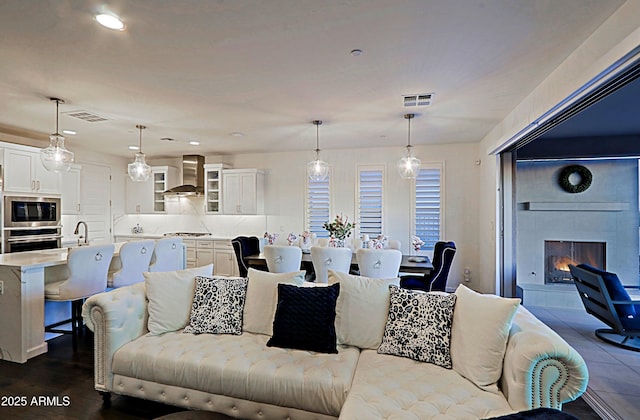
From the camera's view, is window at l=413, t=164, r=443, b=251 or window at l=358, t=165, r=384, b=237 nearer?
window at l=413, t=164, r=443, b=251

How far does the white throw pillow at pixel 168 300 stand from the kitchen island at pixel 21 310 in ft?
4.82

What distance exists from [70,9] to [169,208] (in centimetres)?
575

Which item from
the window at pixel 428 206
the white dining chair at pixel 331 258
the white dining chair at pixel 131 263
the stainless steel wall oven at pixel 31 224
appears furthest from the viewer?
the window at pixel 428 206

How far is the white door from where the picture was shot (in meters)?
6.34

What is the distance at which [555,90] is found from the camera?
266 cm

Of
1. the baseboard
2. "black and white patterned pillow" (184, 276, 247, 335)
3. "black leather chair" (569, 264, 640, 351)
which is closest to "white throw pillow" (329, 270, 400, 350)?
"black and white patterned pillow" (184, 276, 247, 335)

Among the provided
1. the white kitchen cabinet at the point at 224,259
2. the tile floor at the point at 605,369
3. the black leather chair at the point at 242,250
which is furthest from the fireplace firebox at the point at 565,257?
the white kitchen cabinet at the point at 224,259

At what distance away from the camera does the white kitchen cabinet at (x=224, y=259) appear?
6344mm

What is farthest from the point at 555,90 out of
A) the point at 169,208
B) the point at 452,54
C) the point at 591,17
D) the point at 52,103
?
the point at 169,208

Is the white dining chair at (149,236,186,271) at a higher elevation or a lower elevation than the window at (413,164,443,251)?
lower

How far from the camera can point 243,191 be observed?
657 cm

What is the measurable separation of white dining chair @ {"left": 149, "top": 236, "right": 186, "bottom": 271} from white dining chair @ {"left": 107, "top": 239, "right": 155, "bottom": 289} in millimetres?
383

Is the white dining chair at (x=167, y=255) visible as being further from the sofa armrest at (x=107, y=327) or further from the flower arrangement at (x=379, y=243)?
the flower arrangement at (x=379, y=243)

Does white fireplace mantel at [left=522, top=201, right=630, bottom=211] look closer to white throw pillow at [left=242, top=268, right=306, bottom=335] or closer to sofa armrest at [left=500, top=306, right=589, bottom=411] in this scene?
sofa armrest at [left=500, top=306, right=589, bottom=411]
